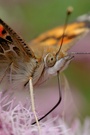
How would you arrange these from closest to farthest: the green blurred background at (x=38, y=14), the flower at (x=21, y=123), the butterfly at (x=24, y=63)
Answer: the flower at (x=21, y=123), the butterfly at (x=24, y=63), the green blurred background at (x=38, y=14)

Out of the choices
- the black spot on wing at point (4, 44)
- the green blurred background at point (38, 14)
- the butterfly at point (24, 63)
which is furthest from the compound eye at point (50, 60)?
the green blurred background at point (38, 14)

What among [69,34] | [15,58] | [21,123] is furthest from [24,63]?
[69,34]

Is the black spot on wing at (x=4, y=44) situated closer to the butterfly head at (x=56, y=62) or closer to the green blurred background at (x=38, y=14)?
the butterfly head at (x=56, y=62)

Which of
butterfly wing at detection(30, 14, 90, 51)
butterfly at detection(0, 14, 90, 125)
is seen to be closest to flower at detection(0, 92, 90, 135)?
butterfly at detection(0, 14, 90, 125)

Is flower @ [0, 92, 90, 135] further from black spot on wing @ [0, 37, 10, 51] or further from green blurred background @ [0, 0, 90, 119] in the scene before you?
green blurred background @ [0, 0, 90, 119]

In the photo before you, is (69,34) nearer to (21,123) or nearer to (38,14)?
(21,123)

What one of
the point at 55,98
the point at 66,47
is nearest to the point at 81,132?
the point at 66,47
